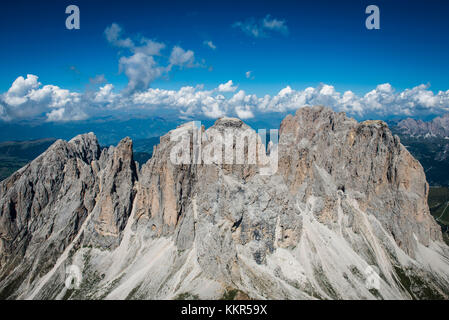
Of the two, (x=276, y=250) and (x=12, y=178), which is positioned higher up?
(x=12, y=178)

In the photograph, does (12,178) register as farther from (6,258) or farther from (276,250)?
(276,250)

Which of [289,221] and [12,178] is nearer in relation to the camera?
[289,221]
